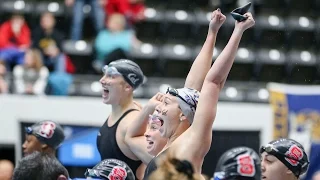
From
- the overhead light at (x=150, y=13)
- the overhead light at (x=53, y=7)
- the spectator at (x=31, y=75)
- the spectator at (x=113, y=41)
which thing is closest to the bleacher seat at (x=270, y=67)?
the overhead light at (x=150, y=13)

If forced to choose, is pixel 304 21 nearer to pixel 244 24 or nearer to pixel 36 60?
pixel 36 60

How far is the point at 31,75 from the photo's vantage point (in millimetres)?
10844

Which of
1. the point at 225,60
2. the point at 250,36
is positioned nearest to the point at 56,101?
the point at 250,36

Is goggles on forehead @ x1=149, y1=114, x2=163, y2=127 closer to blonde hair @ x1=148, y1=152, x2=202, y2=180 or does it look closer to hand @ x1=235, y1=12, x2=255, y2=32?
hand @ x1=235, y1=12, x2=255, y2=32

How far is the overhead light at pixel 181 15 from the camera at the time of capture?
1267 cm

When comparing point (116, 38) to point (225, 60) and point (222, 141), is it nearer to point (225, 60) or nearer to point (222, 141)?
point (222, 141)

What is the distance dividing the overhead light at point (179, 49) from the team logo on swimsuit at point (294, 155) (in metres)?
6.77

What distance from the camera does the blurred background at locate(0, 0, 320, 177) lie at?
405 inches

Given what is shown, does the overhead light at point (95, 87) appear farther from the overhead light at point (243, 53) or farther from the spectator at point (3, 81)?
the overhead light at point (243, 53)

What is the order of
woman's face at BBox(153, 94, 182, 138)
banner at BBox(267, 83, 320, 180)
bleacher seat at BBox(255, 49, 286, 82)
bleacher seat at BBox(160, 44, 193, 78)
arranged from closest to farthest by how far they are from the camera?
woman's face at BBox(153, 94, 182, 138), banner at BBox(267, 83, 320, 180), bleacher seat at BBox(160, 44, 193, 78), bleacher seat at BBox(255, 49, 286, 82)

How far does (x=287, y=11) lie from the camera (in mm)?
13344

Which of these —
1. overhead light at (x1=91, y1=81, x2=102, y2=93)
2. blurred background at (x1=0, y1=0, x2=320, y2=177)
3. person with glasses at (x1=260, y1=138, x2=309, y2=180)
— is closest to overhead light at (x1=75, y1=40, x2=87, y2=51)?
blurred background at (x1=0, y1=0, x2=320, y2=177)

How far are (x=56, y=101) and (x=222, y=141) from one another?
77.2 inches

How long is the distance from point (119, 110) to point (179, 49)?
566 cm
